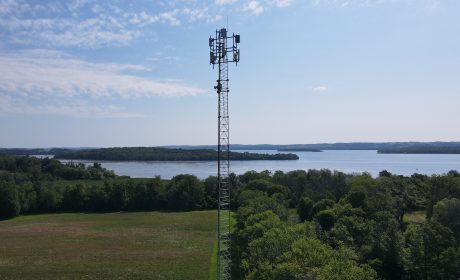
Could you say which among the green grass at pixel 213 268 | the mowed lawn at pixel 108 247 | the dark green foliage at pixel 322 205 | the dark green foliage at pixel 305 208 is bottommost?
the mowed lawn at pixel 108 247

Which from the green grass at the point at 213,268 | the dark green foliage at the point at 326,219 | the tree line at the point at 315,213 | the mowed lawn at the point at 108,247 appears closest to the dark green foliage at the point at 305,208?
the tree line at the point at 315,213

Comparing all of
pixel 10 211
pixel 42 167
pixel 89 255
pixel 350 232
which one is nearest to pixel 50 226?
pixel 10 211

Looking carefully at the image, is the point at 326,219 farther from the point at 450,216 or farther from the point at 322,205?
the point at 450,216

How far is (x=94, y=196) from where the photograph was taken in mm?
83125

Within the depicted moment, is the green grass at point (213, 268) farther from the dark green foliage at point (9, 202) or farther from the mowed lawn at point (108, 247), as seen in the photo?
the dark green foliage at point (9, 202)

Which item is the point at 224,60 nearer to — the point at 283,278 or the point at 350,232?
the point at 283,278

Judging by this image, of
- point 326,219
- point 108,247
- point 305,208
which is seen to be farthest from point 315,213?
point 108,247

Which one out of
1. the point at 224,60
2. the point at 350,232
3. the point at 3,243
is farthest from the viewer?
the point at 3,243

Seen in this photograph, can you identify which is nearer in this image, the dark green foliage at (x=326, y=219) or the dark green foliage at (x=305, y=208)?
the dark green foliage at (x=326, y=219)

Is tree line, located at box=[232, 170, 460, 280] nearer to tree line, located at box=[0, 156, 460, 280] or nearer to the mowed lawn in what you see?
tree line, located at box=[0, 156, 460, 280]

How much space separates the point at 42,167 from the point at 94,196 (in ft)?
200

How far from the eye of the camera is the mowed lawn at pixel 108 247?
3466 cm

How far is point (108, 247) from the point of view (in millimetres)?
45438

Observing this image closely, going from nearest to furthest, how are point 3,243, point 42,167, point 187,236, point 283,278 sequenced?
point 283,278 → point 3,243 → point 187,236 → point 42,167
